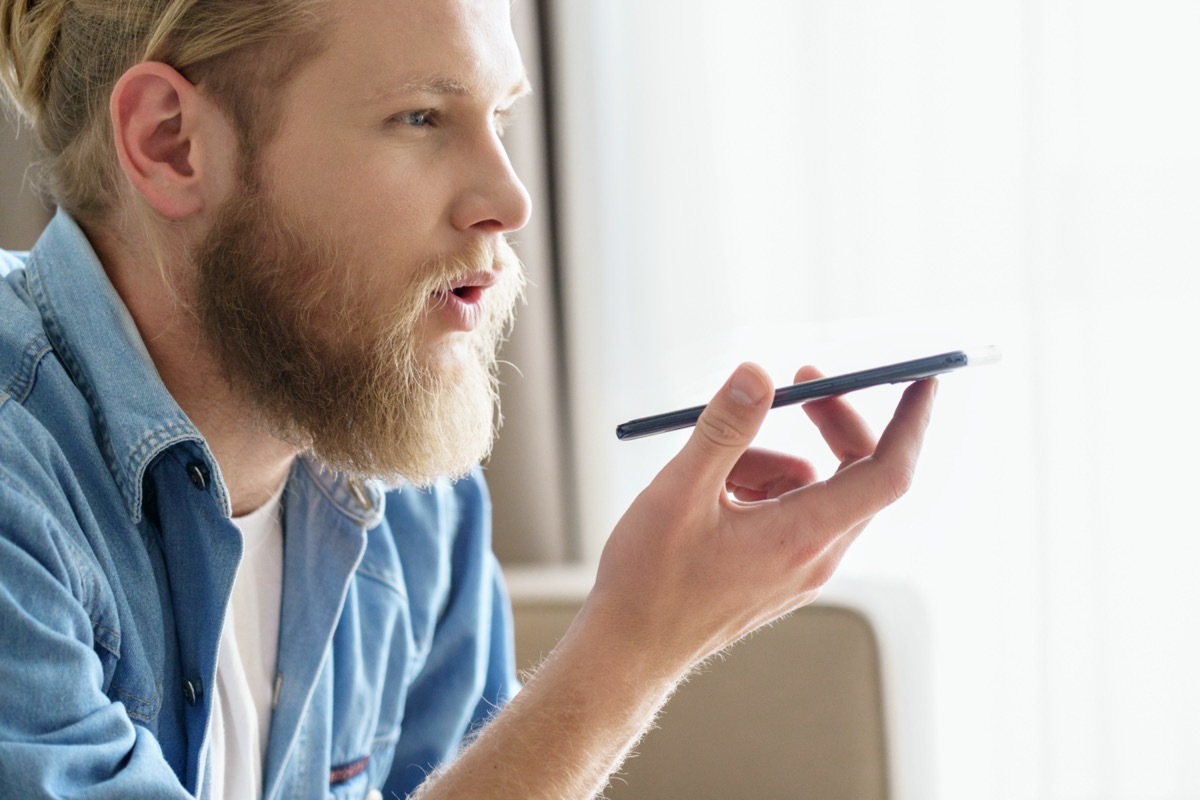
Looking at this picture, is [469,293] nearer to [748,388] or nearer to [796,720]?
[748,388]

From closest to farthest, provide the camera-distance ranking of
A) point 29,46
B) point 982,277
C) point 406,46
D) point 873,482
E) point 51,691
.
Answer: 1. point 51,691
2. point 873,482
3. point 406,46
4. point 29,46
5. point 982,277

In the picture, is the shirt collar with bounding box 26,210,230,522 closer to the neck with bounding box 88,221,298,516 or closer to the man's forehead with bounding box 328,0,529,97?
the neck with bounding box 88,221,298,516

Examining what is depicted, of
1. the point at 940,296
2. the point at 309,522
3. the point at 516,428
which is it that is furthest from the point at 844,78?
the point at 309,522

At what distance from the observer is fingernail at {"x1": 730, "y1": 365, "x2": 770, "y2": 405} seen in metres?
0.83

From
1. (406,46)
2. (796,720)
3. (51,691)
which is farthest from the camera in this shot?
(796,720)

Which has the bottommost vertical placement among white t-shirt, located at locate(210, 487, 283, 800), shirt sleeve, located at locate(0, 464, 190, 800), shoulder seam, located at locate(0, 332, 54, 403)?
white t-shirt, located at locate(210, 487, 283, 800)

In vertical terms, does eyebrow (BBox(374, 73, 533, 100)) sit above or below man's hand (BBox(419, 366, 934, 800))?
above

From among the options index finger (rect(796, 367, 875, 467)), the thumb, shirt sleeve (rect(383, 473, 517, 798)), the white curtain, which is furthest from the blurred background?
the thumb

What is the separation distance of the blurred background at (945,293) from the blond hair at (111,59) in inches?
35.6

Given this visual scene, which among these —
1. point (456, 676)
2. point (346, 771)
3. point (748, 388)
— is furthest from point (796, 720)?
point (748, 388)

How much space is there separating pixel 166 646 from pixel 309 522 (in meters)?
0.24

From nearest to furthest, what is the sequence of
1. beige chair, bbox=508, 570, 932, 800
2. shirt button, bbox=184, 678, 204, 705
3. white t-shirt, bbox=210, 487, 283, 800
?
1. shirt button, bbox=184, 678, 204, 705
2. white t-shirt, bbox=210, 487, 283, 800
3. beige chair, bbox=508, 570, 932, 800

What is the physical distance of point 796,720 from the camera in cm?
151

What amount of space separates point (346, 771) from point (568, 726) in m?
0.45
